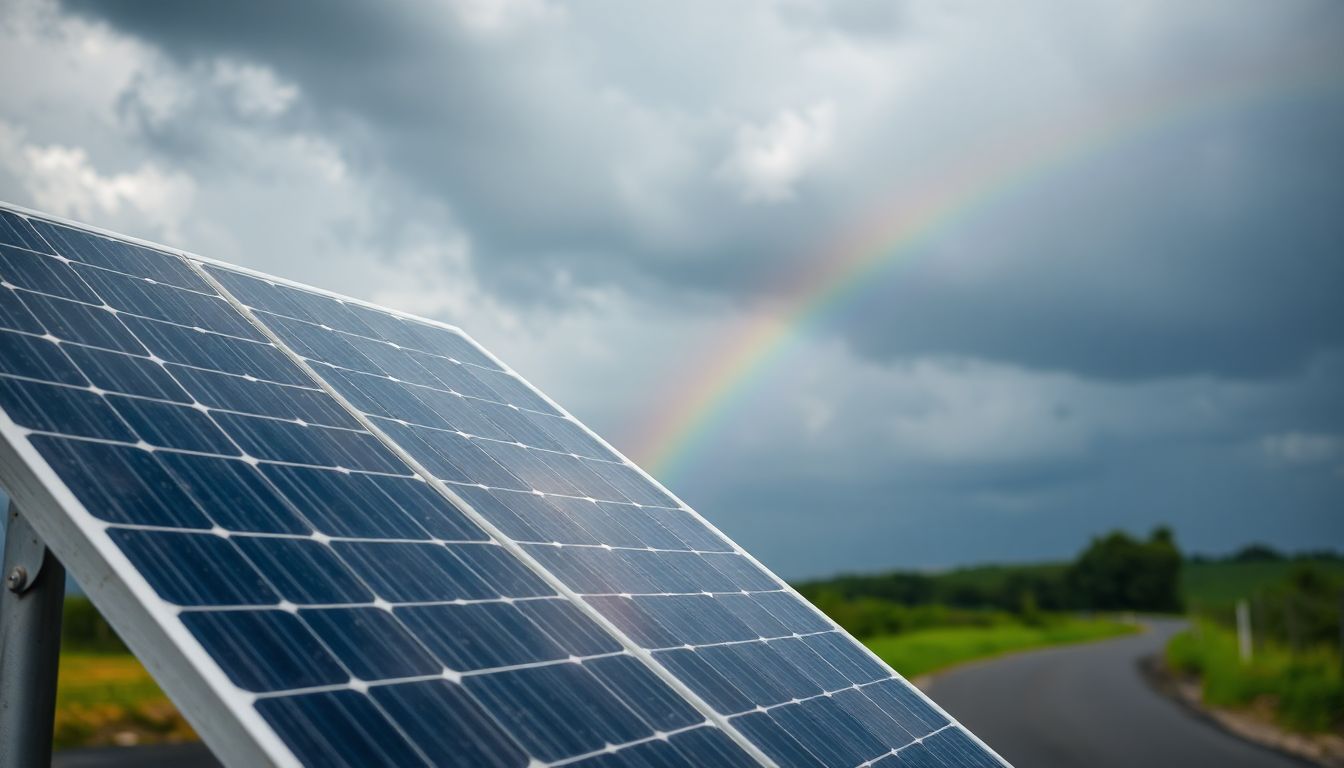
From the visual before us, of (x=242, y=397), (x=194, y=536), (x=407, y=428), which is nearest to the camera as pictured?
(x=194, y=536)

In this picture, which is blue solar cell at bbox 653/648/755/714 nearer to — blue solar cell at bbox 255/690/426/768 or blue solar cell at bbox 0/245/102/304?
blue solar cell at bbox 255/690/426/768

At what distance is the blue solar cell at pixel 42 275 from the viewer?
500cm

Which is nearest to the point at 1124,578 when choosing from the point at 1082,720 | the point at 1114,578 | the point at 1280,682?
the point at 1114,578

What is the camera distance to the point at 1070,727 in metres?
27.9

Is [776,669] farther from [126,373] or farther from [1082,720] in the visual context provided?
[1082,720]

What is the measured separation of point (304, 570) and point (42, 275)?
2.32 meters

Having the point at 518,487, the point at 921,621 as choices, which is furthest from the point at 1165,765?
the point at 921,621

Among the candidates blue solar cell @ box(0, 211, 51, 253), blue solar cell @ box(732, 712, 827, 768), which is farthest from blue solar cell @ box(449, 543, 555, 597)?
blue solar cell @ box(0, 211, 51, 253)

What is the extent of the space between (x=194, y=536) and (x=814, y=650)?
3.76 metres

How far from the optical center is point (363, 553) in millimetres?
4375

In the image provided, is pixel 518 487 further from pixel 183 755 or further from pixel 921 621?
pixel 921 621

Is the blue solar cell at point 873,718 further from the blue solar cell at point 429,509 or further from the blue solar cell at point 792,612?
the blue solar cell at point 429,509

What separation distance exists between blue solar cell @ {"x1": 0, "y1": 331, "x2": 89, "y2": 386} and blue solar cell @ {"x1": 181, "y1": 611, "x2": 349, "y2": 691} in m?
1.44

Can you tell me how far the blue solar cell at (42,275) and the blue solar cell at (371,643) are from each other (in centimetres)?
235
